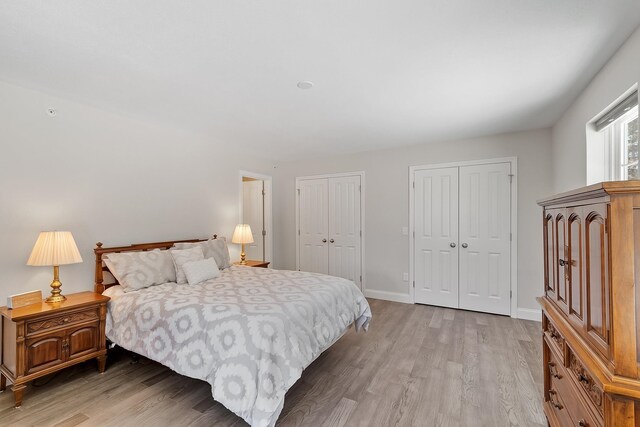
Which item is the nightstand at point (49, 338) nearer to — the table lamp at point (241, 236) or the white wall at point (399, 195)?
the table lamp at point (241, 236)

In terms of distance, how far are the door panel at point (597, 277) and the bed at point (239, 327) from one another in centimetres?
152

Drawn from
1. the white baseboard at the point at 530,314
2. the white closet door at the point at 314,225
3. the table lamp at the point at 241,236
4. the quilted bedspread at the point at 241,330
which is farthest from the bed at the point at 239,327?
the white baseboard at the point at 530,314

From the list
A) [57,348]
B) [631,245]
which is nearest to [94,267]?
[57,348]

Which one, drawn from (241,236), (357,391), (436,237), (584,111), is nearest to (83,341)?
(241,236)

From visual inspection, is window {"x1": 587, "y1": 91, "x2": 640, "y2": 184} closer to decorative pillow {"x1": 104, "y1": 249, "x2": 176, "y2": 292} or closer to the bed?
the bed

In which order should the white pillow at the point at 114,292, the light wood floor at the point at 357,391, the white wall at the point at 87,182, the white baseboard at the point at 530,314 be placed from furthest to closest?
the white baseboard at the point at 530,314, the white pillow at the point at 114,292, the white wall at the point at 87,182, the light wood floor at the point at 357,391

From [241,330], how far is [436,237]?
10.7 feet

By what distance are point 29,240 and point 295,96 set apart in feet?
8.48

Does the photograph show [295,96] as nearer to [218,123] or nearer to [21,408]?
[218,123]

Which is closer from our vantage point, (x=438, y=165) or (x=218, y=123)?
(x=218, y=123)

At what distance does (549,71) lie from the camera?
211cm

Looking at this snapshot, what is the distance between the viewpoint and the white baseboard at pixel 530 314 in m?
3.60

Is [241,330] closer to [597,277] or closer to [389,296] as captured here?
[597,277]

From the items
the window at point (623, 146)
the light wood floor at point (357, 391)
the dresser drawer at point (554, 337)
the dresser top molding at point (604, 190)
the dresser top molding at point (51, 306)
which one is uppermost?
the window at point (623, 146)
